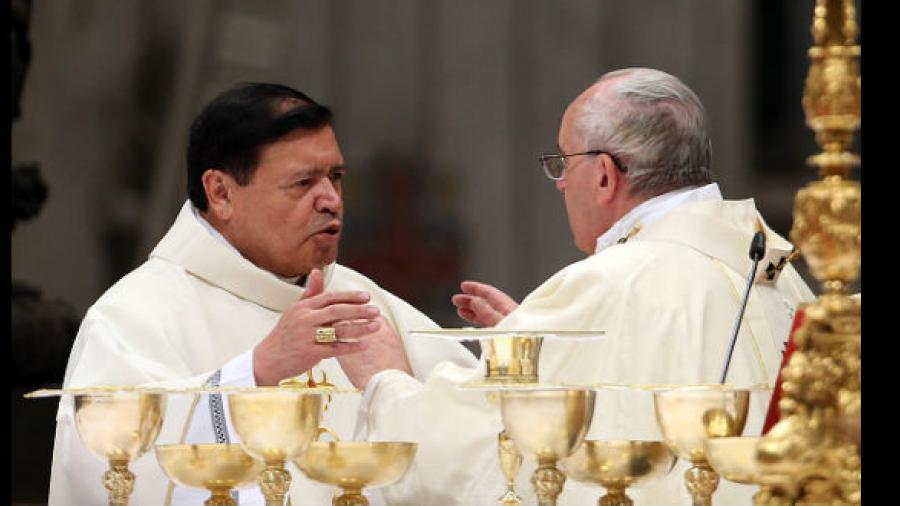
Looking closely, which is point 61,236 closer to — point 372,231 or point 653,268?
point 372,231

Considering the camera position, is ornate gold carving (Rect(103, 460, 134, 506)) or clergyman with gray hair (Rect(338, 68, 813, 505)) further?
clergyman with gray hair (Rect(338, 68, 813, 505))

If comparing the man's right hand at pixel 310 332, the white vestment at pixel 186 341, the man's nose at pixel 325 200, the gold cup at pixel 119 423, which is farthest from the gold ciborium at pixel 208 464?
the man's nose at pixel 325 200

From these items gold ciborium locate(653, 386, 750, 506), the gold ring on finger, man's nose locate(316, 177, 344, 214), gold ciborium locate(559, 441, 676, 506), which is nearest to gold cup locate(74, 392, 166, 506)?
gold ciborium locate(559, 441, 676, 506)

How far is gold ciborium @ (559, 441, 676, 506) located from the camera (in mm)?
3467

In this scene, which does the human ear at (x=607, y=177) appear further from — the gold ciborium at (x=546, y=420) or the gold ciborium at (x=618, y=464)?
the gold ciborium at (x=546, y=420)

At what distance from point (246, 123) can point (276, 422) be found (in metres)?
2.09

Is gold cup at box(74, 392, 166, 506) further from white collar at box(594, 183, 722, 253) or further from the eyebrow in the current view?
the eyebrow

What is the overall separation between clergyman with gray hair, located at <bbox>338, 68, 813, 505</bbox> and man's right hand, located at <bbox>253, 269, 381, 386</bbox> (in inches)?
5.1

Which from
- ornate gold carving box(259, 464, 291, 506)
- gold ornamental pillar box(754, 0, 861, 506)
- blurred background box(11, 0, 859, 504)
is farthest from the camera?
blurred background box(11, 0, 859, 504)

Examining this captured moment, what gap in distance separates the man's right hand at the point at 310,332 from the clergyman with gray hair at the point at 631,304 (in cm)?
13

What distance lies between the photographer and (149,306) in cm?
510

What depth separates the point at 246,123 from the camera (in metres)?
5.27

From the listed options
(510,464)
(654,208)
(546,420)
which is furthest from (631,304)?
(546,420)
